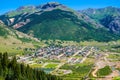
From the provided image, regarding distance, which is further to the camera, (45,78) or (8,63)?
(45,78)

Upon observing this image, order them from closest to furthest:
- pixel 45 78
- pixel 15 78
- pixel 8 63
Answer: pixel 15 78
pixel 8 63
pixel 45 78

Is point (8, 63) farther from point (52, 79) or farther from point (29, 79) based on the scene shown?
point (52, 79)

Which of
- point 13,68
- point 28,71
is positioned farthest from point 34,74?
point 13,68

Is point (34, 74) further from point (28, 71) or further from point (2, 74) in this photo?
point (2, 74)

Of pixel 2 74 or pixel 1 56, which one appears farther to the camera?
pixel 1 56

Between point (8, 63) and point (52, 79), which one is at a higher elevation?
point (8, 63)

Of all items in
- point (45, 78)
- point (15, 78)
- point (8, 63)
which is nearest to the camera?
point (15, 78)

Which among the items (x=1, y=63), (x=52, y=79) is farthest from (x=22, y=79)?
(x=52, y=79)

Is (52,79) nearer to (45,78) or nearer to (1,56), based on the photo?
(45,78)
